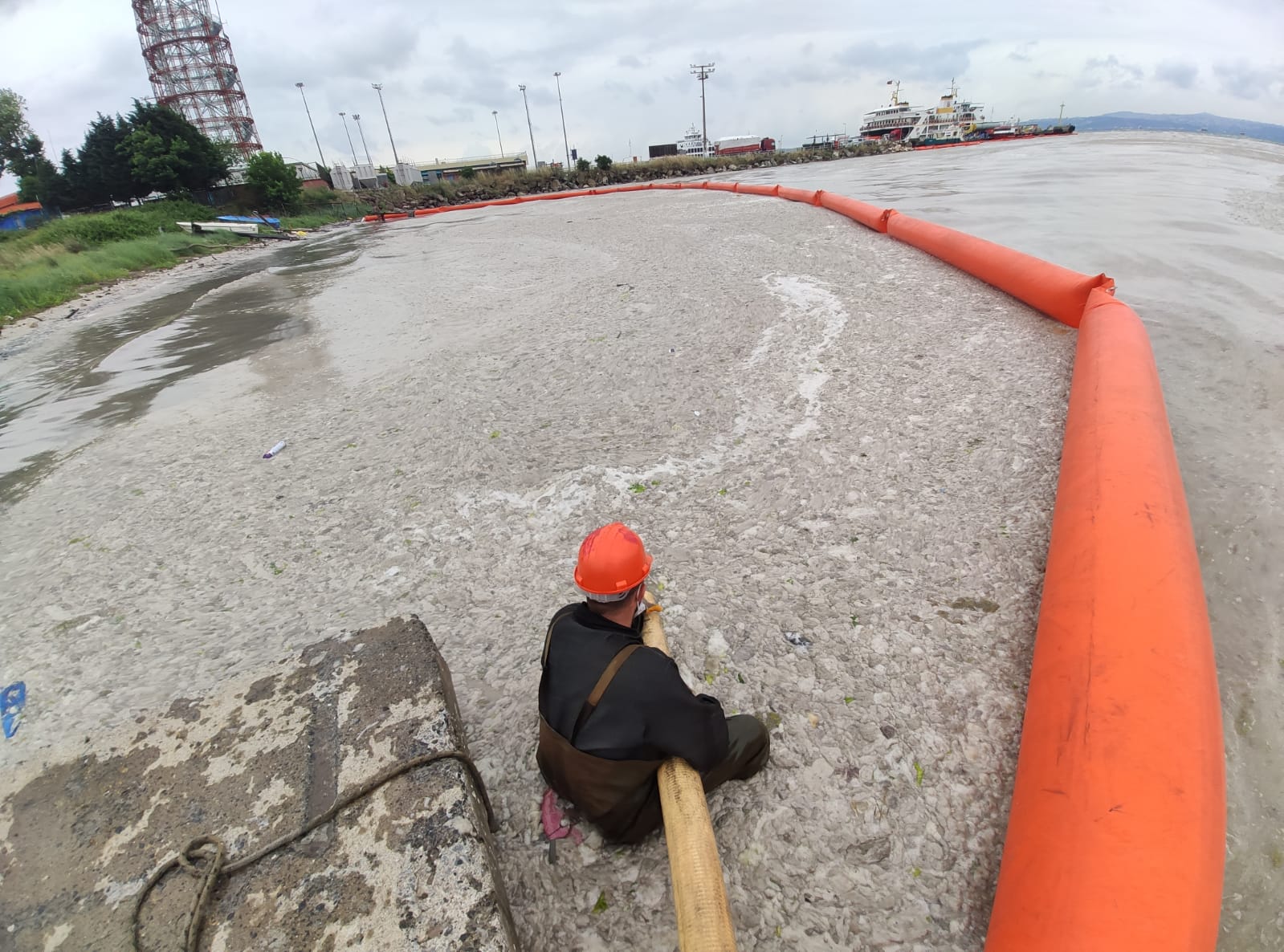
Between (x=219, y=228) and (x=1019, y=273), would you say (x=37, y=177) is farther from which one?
(x=1019, y=273)

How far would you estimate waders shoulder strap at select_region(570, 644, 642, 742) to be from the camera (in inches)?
64.2

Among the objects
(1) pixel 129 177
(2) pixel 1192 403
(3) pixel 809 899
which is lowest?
(3) pixel 809 899

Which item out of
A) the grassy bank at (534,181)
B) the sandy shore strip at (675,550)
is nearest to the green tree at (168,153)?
the grassy bank at (534,181)

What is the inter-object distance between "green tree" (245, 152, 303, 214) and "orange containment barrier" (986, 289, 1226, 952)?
4248 centimetres

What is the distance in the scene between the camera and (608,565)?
5.88 ft

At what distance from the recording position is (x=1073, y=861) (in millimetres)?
1437

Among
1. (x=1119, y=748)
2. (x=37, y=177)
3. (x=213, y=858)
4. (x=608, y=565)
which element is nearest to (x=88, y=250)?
(x=37, y=177)

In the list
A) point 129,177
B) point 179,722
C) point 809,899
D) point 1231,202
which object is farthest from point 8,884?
point 129,177

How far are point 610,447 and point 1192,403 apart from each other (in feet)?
12.8

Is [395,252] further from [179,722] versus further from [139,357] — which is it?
[179,722]

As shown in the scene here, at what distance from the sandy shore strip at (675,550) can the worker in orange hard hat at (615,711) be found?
270 millimetres

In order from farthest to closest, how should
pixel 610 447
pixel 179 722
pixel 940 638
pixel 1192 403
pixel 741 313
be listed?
pixel 741 313, pixel 610 447, pixel 1192 403, pixel 940 638, pixel 179 722

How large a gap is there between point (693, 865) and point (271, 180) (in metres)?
42.9

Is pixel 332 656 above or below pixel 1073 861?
above
